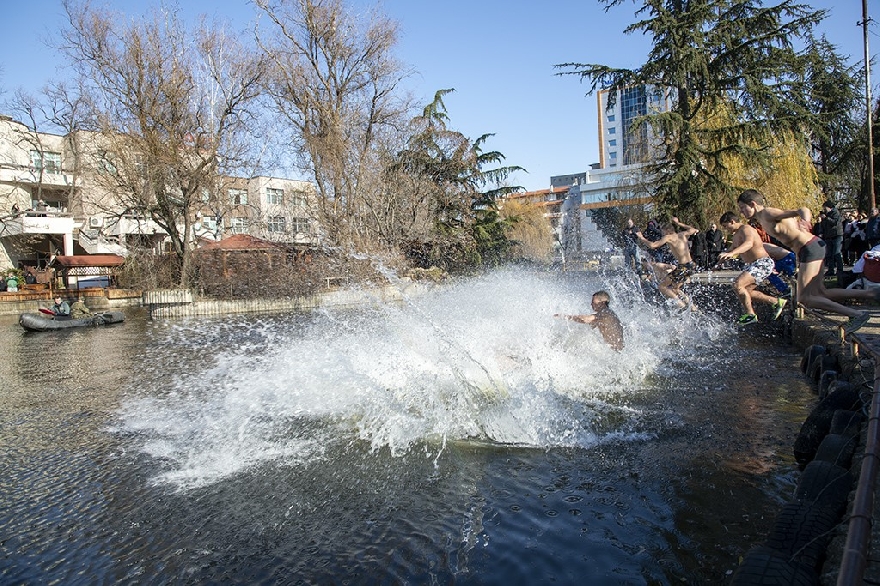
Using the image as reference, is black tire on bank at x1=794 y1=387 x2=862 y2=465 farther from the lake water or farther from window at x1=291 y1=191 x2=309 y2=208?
window at x1=291 y1=191 x2=309 y2=208

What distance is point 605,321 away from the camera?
30.8 feet

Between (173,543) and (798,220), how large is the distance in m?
7.87

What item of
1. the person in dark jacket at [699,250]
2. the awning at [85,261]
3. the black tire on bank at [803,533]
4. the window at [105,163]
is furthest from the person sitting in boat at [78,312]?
the black tire on bank at [803,533]

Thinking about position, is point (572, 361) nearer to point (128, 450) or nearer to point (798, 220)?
point (798, 220)

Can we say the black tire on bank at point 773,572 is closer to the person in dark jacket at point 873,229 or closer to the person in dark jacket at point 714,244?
the person in dark jacket at point 873,229

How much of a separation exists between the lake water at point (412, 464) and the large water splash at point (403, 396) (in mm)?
37

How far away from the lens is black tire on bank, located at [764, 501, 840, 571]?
3.06 m

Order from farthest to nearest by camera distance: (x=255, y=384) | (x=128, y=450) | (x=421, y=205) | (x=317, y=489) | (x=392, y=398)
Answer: (x=421, y=205)
(x=255, y=384)
(x=392, y=398)
(x=128, y=450)
(x=317, y=489)

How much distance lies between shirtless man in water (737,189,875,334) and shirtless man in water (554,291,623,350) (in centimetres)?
242

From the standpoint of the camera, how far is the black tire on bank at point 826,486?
3640 mm

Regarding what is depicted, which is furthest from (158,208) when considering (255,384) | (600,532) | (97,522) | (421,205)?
(600,532)

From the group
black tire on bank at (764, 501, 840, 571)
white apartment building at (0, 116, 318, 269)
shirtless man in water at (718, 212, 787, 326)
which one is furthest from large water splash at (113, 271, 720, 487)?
white apartment building at (0, 116, 318, 269)

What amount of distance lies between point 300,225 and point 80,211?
73.9 ft

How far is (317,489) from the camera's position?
212 inches
